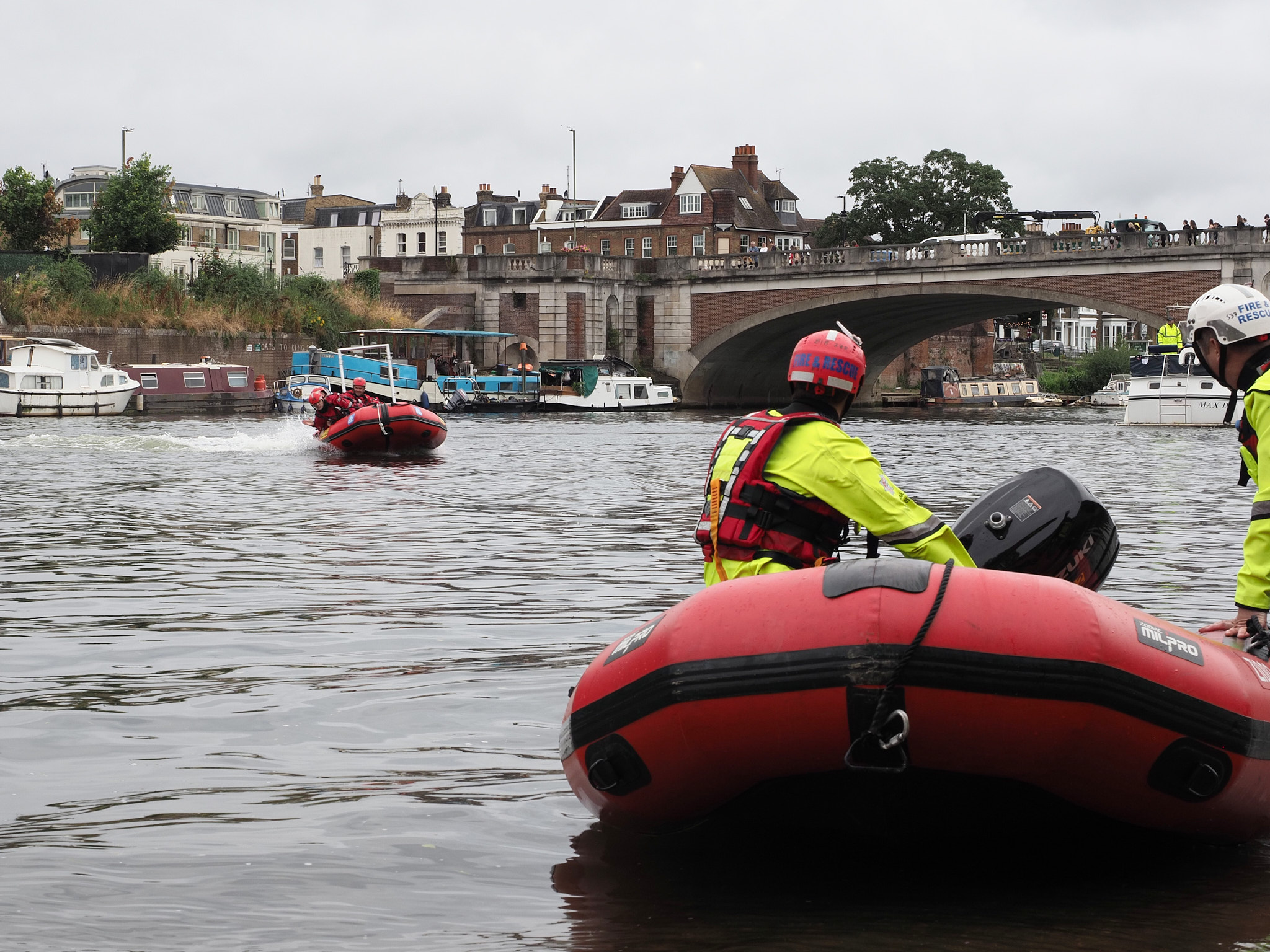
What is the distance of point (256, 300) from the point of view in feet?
164

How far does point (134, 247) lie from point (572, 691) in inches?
2071

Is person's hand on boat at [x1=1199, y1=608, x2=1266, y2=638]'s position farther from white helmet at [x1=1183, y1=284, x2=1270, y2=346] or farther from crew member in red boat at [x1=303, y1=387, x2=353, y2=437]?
crew member in red boat at [x1=303, y1=387, x2=353, y2=437]

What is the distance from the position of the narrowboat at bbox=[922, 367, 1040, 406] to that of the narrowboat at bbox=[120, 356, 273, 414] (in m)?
25.2

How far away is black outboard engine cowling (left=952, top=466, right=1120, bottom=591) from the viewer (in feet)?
17.6

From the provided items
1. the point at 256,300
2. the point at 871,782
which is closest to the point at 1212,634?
the point at 871,782

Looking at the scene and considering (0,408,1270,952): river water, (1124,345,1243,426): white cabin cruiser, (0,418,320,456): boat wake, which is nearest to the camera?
(0,408,1270,952): river water

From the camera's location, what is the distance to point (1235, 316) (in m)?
4.96

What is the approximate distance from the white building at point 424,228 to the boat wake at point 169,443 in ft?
170

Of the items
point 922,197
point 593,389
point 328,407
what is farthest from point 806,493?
point 922,197

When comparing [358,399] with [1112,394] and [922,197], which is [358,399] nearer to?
[1112,394]

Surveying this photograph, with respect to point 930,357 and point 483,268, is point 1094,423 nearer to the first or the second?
point 483,268

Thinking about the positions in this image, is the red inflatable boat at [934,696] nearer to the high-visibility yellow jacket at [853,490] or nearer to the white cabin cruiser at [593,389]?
the high-visibility yellow jacket at [853,490]

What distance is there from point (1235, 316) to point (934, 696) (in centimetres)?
189

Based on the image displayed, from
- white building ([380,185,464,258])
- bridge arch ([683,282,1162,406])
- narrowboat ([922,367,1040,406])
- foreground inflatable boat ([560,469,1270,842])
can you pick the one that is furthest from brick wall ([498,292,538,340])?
foreground inflatable boat ([560,469,1270,842])
